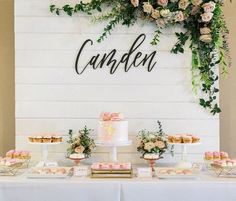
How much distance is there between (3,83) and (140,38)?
1271mm

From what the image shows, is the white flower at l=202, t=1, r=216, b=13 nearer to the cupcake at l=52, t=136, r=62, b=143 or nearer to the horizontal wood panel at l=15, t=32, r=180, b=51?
the horizontal wood panel at l=15, t=32, r=180, b=51

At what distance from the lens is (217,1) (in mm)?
2738

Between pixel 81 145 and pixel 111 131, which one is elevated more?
pixel 111 131

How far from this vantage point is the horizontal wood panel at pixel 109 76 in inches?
112

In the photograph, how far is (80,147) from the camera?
2623 millimetres

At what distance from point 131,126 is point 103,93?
34 centimetres

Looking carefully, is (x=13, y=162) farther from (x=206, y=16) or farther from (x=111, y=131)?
(x=206, y=16)

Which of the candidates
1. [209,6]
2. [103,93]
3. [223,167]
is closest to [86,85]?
[103,93]

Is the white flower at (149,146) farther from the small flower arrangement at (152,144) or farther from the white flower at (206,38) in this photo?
the white flower at (206,38)

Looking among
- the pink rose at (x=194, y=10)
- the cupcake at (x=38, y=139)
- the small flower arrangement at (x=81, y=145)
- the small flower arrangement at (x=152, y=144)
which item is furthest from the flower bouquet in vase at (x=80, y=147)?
the pink rose at (x=194, y=10)

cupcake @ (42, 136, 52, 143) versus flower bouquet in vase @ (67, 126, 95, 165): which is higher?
cupcake @ (42, 136, 52, 143)

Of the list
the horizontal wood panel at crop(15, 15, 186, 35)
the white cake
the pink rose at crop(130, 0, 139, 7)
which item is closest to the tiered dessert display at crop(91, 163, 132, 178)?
the white cake

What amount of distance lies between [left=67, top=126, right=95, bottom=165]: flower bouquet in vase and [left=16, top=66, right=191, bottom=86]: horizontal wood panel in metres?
0.42

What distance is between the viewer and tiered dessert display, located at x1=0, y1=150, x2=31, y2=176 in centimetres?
239
